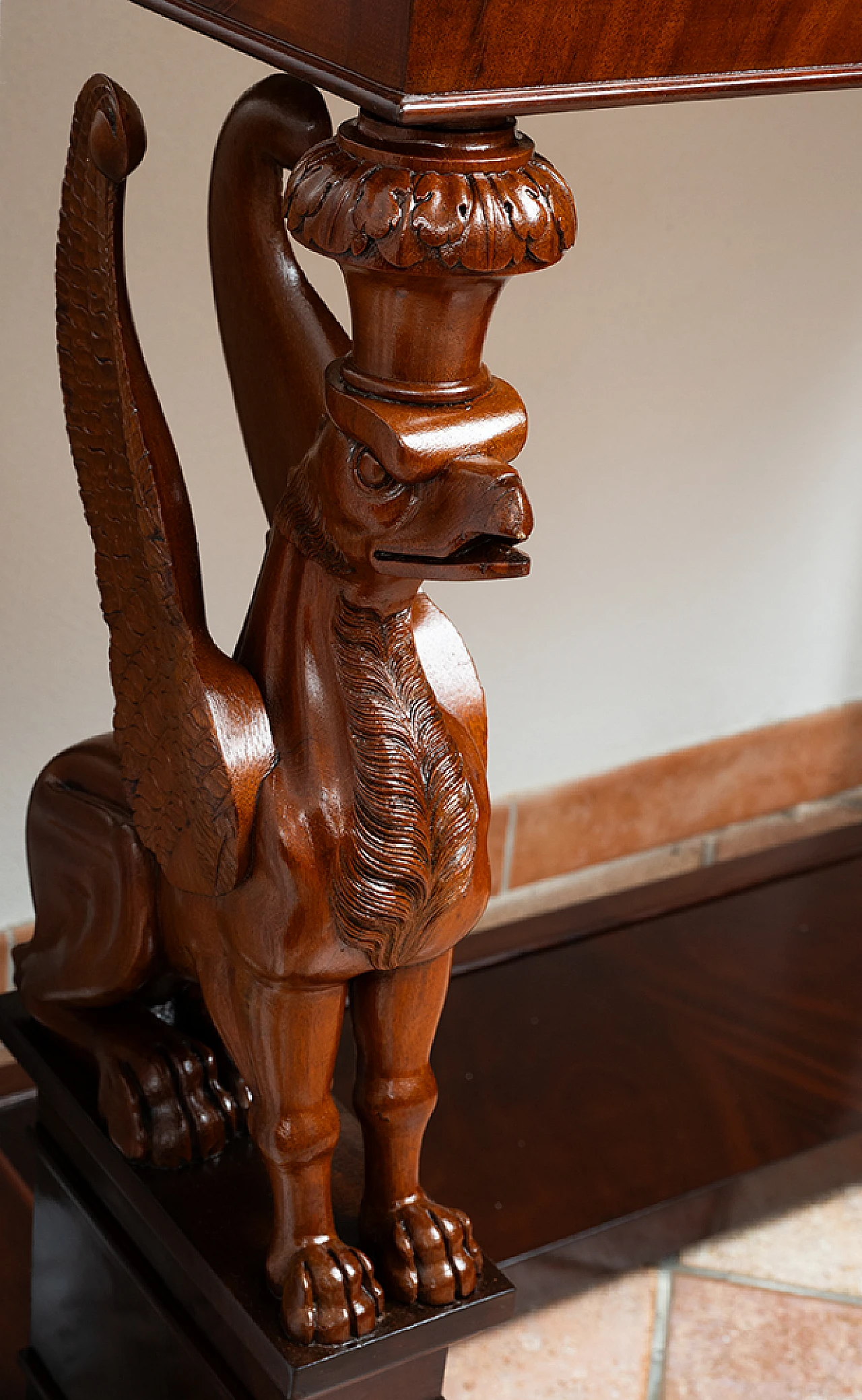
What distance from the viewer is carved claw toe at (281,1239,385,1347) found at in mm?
752

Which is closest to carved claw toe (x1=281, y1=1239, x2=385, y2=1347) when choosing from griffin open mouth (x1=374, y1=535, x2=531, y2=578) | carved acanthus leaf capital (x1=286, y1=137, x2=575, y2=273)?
griffin open mouth (x1=374, y1=535, x2=531, y2=578)

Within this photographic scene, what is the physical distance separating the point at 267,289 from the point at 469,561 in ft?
0.73

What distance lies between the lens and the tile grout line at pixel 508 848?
183 centimetres

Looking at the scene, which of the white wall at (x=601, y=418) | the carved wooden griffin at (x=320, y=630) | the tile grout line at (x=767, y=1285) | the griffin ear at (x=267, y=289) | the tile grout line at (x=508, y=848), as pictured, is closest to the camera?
the carved wooden griffin at (x=320, y=630)

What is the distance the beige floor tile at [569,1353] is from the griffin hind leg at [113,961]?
0.54 metres

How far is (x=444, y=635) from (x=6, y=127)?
663mm

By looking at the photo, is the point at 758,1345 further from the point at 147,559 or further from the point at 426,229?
the point at 426,229

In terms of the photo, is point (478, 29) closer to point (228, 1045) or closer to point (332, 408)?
point (332, 408)

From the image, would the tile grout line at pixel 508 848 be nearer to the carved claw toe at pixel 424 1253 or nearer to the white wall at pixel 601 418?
the white wall at pixel 601 418

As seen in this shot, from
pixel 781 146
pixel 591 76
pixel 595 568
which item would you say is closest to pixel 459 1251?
pixel 591 76

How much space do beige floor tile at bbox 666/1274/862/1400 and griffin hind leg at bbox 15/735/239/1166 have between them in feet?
1.92

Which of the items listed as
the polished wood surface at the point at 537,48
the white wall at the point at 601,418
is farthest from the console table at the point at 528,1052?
the white wall at the point at 601,418

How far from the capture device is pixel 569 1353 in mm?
1334

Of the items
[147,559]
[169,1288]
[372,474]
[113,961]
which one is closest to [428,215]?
[372,474]
